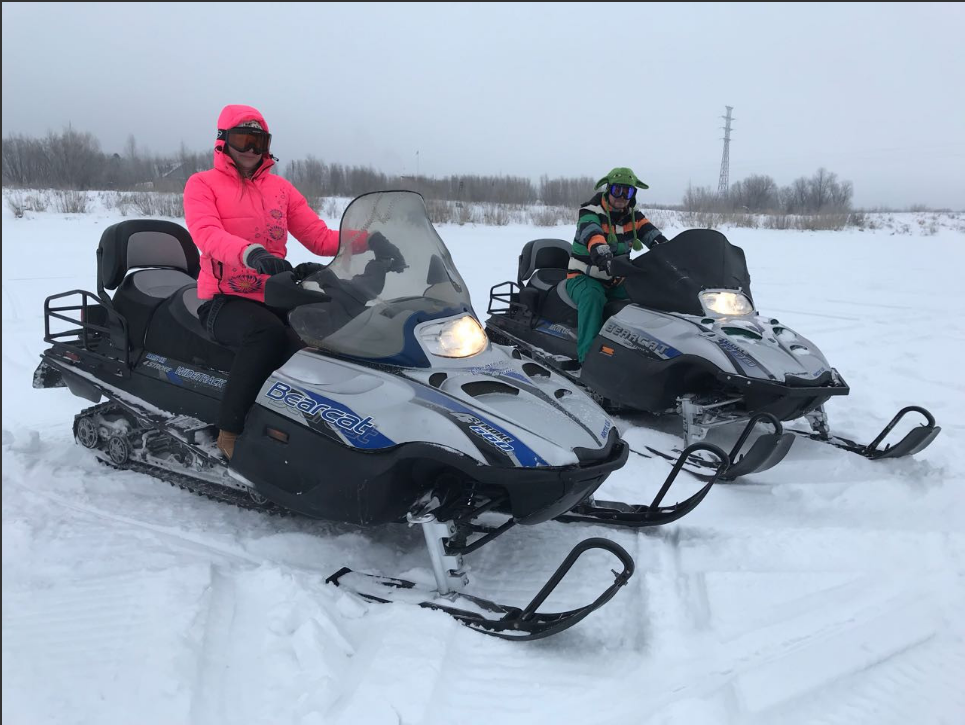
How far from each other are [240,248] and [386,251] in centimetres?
61

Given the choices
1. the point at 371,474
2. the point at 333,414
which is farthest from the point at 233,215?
the point at 371,474

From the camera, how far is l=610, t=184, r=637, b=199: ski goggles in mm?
4793

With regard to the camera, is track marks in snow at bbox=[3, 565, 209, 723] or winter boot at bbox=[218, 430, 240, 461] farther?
winter boot at bbox=[218, 430, 240, 461]

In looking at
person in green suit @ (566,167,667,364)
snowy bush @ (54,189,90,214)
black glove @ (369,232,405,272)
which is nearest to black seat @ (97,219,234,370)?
black glove @ (369,232,405,272)

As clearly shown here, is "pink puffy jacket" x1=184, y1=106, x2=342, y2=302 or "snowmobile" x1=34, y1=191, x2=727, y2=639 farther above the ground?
"pink puffy jacket" x1=184, y1=106, x2=342, y2=302

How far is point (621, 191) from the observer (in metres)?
4.80

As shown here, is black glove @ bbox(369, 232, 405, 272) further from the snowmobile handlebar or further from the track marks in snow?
the track marks in snow

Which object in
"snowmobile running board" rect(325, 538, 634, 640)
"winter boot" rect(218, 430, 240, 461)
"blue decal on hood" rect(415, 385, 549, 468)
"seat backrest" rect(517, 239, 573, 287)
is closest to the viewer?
"snowmobile running board" rect(325, 538, 634, 640)

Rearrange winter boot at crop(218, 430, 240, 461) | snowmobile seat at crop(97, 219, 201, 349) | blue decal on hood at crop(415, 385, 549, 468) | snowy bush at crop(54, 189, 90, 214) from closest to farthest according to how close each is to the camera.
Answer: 1. blue decal on hood at crop(415, 385, 549, 468)
2. winter boot at crop(218, 430, 240, 461)
3. snowmobile seat at crop(97, 219, 201, 349)
4. snowy bush at crop(54, 189, 90, 214)

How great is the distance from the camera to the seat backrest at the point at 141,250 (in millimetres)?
3406

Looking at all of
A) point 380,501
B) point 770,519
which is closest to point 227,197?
point 380,501

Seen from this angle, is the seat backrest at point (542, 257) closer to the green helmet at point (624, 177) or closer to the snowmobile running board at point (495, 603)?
the green helmet at point (624, 177)

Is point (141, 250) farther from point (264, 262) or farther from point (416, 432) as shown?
point (416, 432)

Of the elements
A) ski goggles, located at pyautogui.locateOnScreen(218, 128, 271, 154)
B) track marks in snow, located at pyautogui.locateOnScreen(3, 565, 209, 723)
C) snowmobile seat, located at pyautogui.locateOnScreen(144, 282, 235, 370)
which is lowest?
track marks in snow, located at pyautogui.locateOnScreen(3, 565, 209, 723)
